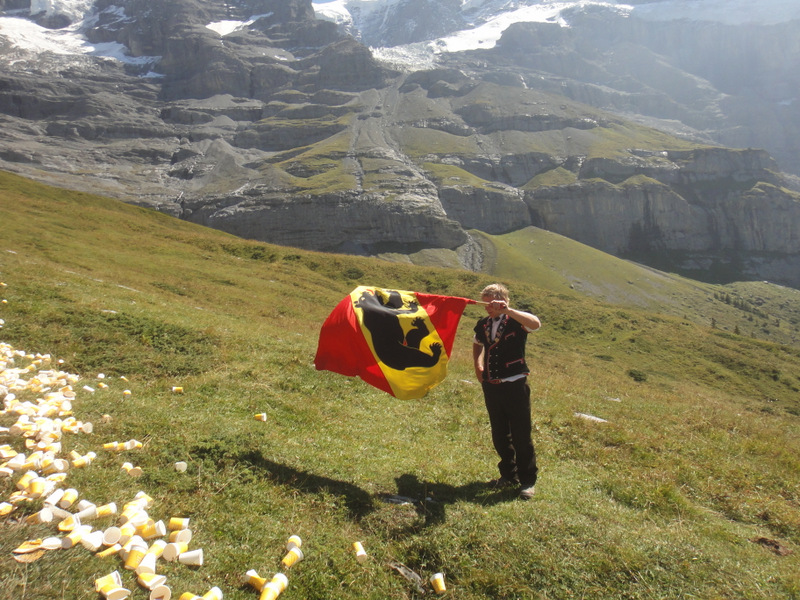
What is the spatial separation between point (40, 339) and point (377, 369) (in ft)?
32.6

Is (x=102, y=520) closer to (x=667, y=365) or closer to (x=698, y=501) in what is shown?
(x=698, y=501)

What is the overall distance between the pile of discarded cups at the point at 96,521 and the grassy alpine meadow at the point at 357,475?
9cm

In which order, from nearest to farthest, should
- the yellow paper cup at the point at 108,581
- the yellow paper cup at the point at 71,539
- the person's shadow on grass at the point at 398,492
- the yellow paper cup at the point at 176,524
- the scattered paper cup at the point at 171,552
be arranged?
the yellow paper cup at the point at 108,581 → the yellow paper cup at the point at 71,539 → the scattered paper cup at the point at 171,552 → the yellow paper cup at the point at 176,524 → the person's shadow on grass at the point at 398,492

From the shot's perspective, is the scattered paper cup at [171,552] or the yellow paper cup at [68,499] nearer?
the scattered paper cup at [171,552]

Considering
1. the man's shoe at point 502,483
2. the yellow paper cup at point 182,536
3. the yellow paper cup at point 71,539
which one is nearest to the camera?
the yellow paper cup at point 71,539

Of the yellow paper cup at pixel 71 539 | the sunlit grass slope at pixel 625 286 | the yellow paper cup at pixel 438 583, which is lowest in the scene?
the sunlit grass slope at pixel 625 286

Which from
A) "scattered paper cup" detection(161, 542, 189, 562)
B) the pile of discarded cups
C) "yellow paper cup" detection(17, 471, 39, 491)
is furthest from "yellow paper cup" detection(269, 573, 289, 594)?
"yellow paper cup" detection(17, 471, 39, 491)

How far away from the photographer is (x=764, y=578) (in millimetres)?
6133

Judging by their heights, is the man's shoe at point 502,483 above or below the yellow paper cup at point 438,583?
below

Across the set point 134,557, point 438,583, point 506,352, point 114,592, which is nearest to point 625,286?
point 506,352

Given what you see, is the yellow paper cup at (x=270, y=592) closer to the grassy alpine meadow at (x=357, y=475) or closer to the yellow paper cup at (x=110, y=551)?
the grassy alpine meadow at (x=357, y=475)

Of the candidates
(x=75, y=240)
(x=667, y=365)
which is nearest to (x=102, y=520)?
(x=75, y=240)

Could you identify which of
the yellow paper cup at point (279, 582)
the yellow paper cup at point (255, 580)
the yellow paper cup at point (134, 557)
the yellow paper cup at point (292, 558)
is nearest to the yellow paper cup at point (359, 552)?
the yellow paper cup at point (292, 558)

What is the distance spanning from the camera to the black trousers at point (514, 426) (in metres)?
8.35
